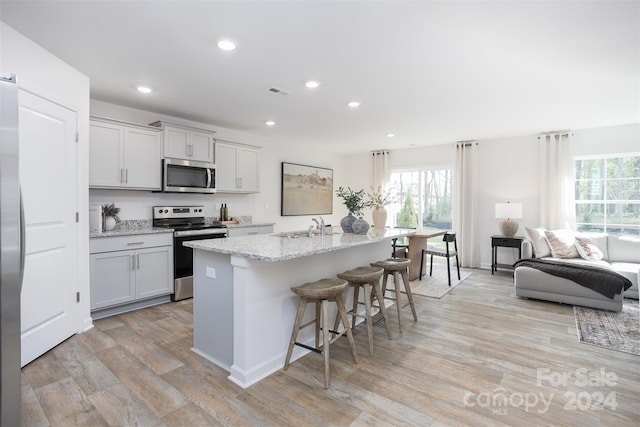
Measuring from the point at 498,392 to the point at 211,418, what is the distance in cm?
181

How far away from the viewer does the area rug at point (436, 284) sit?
4478mm

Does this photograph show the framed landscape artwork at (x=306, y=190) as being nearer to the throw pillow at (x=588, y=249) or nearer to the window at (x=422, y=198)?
the window at (x=422, y=198)

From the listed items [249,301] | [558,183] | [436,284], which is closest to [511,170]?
[558,183]

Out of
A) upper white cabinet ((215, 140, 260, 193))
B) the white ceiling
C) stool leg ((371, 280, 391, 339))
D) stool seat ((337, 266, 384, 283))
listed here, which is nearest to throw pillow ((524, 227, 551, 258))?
the white ceiling

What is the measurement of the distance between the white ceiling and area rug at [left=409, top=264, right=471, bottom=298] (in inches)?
95.3

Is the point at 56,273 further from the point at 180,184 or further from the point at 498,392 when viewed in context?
the point at 498,392

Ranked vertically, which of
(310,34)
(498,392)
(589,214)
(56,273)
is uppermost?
(310,34)

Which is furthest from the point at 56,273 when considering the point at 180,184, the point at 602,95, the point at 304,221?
the point at 602,95

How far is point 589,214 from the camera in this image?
5.36 metres

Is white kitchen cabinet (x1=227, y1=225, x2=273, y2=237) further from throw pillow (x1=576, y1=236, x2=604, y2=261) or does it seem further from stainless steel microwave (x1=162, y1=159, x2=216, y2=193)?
throw pillow (x1=576, y1=236, x2=604, y2=261)

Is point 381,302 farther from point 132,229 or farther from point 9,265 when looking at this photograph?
point 132,229

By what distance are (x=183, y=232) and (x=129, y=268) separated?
2.31ft

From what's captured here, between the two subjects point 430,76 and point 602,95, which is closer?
point 430,76

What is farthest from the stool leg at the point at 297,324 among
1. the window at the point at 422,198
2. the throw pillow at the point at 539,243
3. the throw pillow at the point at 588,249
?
the window at the point at 422,198
